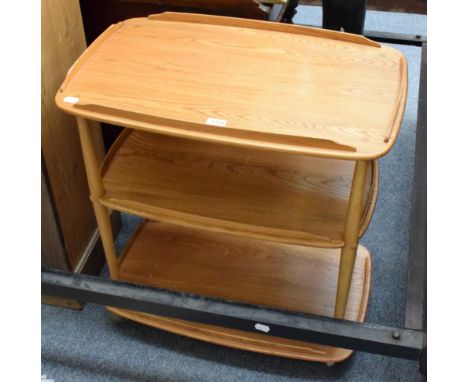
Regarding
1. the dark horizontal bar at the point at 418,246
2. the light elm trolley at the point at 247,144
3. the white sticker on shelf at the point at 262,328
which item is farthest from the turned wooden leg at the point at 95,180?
the dark horizontal bar at the point at 418,246

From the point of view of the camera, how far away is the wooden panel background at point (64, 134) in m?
1.17

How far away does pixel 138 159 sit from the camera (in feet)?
3.97

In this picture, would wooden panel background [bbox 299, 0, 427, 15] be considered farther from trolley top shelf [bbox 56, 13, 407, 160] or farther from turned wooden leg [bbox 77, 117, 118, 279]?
turned wooden leg [bbox 77, 117, 118, 279]

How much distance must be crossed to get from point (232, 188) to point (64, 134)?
397 mm

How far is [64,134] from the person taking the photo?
127 centimetres

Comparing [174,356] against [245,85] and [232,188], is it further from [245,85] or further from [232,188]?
[245,85]

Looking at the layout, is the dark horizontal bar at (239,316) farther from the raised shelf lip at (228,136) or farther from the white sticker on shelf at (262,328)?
the raised shelf lip at (228,136)

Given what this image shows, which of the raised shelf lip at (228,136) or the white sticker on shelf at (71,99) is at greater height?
the white sticker on shelf at (71,99)

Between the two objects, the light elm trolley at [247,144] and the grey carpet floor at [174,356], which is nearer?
the light elm trolley at [247,144]

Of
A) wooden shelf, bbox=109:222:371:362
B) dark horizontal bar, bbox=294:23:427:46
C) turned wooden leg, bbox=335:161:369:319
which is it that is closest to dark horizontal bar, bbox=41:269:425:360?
turned wooden leg, bbox=335:161:369:319

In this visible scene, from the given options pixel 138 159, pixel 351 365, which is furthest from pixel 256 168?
pixel 351 365

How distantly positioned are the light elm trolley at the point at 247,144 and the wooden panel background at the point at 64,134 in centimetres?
12

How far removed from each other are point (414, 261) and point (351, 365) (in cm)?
31

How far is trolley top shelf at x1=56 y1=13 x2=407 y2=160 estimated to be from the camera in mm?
893
